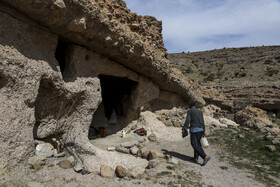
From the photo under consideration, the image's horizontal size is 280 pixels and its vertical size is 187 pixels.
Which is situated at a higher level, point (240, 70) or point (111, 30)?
point (240, 70)

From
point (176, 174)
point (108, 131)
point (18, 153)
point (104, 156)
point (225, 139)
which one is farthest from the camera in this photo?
point (108, 131)

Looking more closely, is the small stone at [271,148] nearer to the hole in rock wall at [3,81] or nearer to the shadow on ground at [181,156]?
the shadow on ground at [181,156]

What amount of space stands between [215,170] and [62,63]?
4612 millimetres

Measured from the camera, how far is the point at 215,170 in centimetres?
415

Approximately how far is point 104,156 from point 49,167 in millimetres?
1385

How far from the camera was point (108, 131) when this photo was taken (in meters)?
7.12

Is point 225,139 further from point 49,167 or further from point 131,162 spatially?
point 49,167

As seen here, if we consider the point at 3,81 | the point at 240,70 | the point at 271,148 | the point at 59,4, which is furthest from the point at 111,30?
the point at 240,70

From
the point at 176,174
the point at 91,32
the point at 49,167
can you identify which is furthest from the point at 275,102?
the point at 49,167

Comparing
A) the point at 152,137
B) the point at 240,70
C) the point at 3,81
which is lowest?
the point at 152,137

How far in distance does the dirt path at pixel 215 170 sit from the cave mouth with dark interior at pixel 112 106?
6.93 ft

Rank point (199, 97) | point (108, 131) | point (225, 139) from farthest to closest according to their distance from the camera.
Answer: point (199, 97) < point (108, 131) < point (225, 139)

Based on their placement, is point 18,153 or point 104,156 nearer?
point 18,153

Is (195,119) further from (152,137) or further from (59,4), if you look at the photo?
(59,4)
